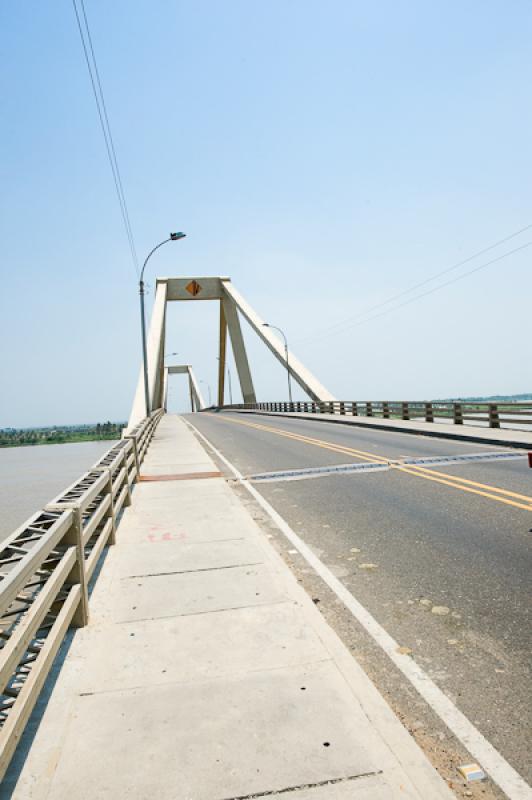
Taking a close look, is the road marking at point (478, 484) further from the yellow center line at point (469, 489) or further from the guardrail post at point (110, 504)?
the guardrail post at point (110, 504)

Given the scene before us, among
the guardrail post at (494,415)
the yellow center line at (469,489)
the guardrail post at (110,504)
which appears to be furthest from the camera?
the guardrail post at (494,415)

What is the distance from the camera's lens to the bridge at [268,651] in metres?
2.39

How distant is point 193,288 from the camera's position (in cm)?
7000

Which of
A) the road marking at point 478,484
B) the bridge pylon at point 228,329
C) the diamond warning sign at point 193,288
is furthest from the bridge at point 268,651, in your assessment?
the diamond warning sign at point 193,288

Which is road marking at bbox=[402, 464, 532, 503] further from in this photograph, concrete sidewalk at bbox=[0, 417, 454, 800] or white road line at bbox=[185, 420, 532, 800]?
concrete sidewalk at bbox=[0, 417, 454, 800]

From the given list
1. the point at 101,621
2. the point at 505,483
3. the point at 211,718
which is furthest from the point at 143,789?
the point at 505,483

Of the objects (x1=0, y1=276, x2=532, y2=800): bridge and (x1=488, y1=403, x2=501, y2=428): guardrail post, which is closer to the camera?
(x1=0, y1=276, x2=532, y2=800): bridge

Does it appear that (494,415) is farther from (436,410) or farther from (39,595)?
(39,595)

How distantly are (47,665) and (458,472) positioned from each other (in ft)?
28.8

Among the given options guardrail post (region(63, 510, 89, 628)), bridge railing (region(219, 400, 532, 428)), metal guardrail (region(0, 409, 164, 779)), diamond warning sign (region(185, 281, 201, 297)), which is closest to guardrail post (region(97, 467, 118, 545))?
metal guardrail (region(0, 409, 164, 779))

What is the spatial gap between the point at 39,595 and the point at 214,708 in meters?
1.22

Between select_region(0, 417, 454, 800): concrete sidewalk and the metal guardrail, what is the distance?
8.9 inches

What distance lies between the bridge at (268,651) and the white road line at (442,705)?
0.01 meters

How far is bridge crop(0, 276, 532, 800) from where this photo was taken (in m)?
2.39
